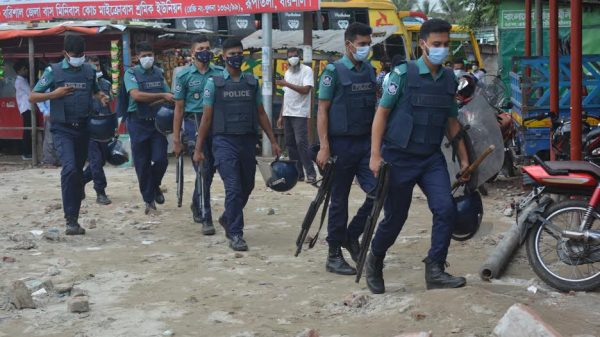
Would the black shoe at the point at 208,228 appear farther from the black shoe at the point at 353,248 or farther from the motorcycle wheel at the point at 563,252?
the motorcycle wheel at the point at 563,252

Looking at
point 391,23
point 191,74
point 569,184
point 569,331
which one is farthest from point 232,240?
point 391,23

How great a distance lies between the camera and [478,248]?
7887 mm

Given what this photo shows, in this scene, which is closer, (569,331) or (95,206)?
(569,331)

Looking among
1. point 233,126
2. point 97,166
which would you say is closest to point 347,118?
point 233,126

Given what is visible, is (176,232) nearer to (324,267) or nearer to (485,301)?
(324,267)

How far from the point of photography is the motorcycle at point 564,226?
5.96 m

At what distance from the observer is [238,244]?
7949 millimetres

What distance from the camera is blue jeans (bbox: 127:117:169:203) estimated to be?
9.66 metres

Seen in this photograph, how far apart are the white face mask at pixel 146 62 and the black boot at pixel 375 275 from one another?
4375 millimetres

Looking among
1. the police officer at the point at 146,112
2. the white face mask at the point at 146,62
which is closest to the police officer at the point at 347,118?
the police officer at the point at 146,112

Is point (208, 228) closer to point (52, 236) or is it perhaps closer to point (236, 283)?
point (52, 236)

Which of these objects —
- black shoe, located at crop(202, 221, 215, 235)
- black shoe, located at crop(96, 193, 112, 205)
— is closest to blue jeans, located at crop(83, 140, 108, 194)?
black shoe, located at crop(96, 193, 112, 205)

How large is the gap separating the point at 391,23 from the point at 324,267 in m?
12.6

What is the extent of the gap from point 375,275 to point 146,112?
14.0 ft
